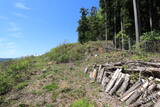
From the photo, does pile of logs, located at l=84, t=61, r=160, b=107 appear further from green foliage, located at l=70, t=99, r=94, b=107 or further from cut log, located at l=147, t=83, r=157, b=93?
green foliage, located at l=70, t=99, r=94, b=107

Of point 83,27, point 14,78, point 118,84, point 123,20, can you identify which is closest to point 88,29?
point 83,27

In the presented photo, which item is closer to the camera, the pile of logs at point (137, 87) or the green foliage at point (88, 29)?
the pile of logs at point (137, 87)

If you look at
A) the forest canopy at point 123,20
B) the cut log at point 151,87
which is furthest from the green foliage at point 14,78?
the forest canopy at point 123,20

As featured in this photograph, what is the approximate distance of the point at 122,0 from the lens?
47.0 ft

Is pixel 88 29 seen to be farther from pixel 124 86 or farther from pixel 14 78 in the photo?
pixel 124 86

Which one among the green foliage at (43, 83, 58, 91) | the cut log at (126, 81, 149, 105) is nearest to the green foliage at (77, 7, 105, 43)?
the green foliage at (43, 83, 58, 91)

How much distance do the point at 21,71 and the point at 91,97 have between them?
4397 mm

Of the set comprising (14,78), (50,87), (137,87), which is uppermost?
(137,87)

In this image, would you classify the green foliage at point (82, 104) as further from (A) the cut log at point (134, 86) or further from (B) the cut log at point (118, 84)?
(A) the cut log at point (134, 86)

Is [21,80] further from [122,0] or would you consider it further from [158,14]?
[158,14]

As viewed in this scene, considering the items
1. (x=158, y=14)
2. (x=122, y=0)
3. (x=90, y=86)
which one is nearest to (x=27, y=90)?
(x=90, y=86)

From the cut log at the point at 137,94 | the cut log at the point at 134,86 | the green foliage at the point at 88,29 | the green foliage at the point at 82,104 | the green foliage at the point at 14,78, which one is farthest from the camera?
the green foliage at the point at 88,29

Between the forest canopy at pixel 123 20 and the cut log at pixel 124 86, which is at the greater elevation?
the forest canopy at pixel 123 20

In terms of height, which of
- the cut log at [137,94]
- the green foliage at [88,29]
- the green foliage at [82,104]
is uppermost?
the green foliage at [88,29]
